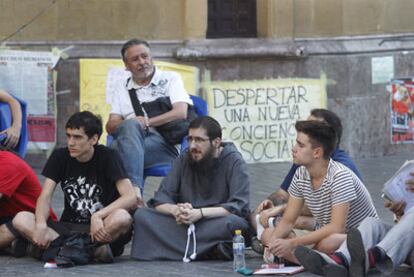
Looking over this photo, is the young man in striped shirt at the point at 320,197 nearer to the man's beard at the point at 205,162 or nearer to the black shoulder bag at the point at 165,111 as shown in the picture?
the man's beard at the point at 205,162

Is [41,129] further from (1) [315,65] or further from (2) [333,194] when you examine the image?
(2) [333,194]

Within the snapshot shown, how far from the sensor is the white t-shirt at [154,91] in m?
10.0

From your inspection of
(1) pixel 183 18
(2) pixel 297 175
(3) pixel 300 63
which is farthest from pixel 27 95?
(2) pixel 297 175

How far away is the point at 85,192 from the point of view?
30.0ft

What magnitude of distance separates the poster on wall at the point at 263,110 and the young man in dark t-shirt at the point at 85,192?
4531 millimetres

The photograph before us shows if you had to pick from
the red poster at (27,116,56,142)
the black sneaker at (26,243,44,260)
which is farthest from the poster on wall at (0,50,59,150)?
the black sneaker at (26,243,44,260)

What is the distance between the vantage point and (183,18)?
13.6 metres

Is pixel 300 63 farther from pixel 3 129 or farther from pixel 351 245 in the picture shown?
pixel 351 245

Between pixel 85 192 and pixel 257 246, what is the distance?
50.3 inches

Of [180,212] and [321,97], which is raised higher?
[321,97]

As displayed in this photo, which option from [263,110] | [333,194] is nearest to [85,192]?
[333,194]


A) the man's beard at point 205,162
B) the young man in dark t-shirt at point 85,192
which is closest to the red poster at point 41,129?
the young man in dark t-shirt at point 85,192

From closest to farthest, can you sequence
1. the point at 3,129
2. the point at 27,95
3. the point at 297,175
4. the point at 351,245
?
the point at 351,245
the point at 297,175
the point at 3,129
the point at 27,95

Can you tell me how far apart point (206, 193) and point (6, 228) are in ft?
4.76
